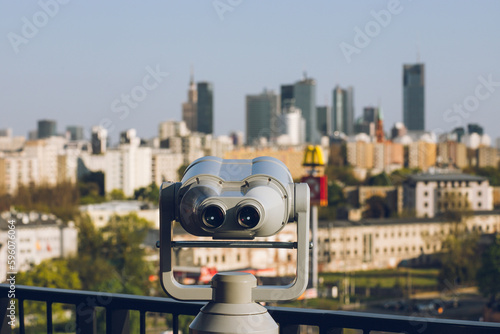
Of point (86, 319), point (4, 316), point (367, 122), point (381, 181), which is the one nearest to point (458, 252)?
point (381, 181)

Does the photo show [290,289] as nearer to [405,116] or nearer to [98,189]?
[98,189]

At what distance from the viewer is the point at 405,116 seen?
128m

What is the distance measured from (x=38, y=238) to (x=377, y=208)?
23.4 meters

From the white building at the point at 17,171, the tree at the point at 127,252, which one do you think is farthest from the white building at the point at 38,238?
the white building at the point at 17,171

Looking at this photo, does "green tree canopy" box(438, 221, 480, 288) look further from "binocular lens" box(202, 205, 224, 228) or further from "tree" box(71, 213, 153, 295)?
"binocular lens" box(202, 205, 224, 228)

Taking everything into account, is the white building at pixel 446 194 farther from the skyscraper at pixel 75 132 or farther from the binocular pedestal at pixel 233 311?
the skyscraper at pixel 75 132

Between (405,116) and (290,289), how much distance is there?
423 ft

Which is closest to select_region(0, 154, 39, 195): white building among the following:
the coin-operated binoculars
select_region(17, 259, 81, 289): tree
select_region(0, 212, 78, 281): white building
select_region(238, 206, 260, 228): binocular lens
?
select_region(0, 212, 78, 281): white building

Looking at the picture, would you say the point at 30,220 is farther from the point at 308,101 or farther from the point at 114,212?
the point at 308,101

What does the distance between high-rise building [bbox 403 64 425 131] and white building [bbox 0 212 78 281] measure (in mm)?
96685

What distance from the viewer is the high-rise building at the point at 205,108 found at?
107 metres

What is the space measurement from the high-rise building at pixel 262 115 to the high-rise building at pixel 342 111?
25.6m

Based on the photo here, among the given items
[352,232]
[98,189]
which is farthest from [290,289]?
[98,189]

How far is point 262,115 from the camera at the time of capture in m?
115
